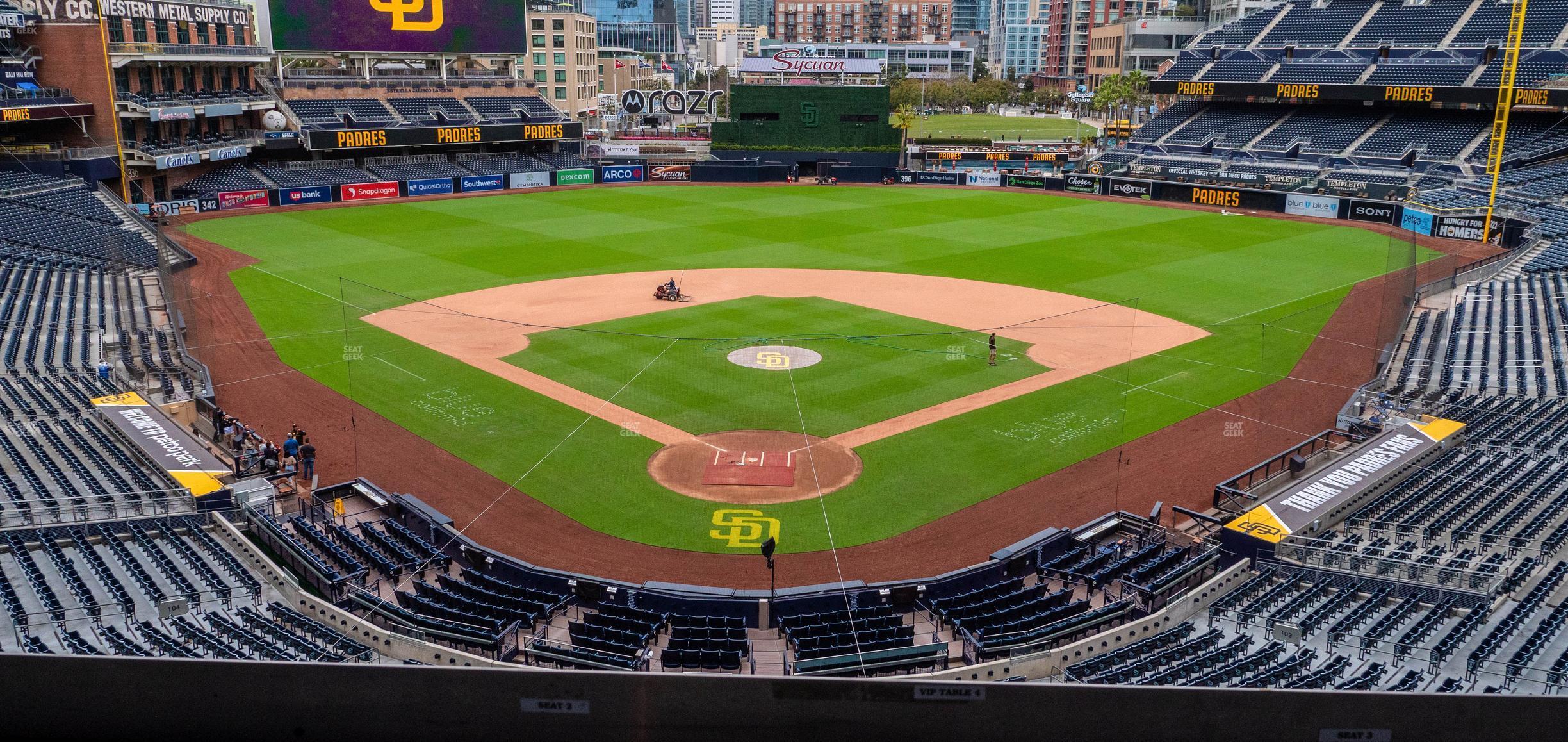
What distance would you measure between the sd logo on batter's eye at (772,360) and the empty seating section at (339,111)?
53.8 m

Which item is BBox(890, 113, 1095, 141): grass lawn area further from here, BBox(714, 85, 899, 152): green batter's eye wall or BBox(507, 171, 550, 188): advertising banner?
BBox(507, 171, 550, 188): advertising banner

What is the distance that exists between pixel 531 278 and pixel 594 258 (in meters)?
5.32

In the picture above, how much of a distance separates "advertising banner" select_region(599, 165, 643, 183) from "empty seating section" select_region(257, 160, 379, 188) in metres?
15.9

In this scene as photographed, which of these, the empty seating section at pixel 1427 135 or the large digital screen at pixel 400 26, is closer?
the empty seating section at pixel 1427 135

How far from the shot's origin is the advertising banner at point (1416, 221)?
185 ft

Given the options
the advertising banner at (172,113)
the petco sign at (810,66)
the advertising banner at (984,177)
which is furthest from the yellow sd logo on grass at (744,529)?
the petco sign at (810,66)

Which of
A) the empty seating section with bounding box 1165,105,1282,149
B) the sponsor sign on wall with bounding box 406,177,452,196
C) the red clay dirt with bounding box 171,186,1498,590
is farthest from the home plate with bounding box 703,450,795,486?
the empty seating section with bounding box 1165,105,1282,149

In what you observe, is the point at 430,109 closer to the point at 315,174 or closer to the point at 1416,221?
the point at 315,174

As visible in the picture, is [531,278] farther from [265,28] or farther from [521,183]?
[265,28]

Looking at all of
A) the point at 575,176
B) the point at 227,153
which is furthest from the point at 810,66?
A: the point at 227,153

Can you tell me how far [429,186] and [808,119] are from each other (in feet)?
89.7

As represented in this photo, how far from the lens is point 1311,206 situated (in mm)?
65062

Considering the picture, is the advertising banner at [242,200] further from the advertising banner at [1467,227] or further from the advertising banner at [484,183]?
the advertising banner at [1467,227]

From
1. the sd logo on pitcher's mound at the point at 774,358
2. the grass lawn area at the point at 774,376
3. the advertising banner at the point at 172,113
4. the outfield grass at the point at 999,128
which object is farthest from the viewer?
the outfield grass at the point at 999,128
